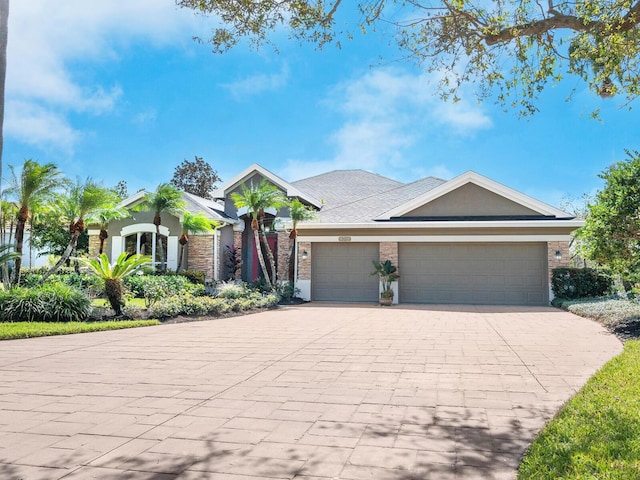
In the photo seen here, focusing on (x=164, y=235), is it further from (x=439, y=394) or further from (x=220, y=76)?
(x=439, y=394)

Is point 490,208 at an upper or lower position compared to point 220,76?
lower

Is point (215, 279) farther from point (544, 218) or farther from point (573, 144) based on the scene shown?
point (573, 144)

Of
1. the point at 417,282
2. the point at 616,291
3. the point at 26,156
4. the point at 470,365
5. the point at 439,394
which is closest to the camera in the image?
the point at 439,394

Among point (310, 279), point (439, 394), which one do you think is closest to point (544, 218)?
point (310, 279)

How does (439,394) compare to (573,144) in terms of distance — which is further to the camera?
(573,144)

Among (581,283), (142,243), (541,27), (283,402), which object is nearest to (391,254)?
(581,283)

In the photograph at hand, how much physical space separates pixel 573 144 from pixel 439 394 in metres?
19.2

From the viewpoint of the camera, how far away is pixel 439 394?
199 inches

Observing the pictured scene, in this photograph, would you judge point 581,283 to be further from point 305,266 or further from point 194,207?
point 194,207

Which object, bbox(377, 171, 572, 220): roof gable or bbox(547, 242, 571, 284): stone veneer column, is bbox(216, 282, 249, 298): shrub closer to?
bbox(377, 171, 572, 220): roof gable

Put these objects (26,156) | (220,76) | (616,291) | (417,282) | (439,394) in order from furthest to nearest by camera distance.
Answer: (417,282) < (616,291) < (26,156) < (220,76) < (439,394)

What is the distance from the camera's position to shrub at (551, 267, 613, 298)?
16312 millimetres

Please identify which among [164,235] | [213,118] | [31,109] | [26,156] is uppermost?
[213,118]

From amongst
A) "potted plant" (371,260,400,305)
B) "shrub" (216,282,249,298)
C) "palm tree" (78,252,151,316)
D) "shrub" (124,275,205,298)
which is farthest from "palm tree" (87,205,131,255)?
"potted plant" (371,260,400,305)
